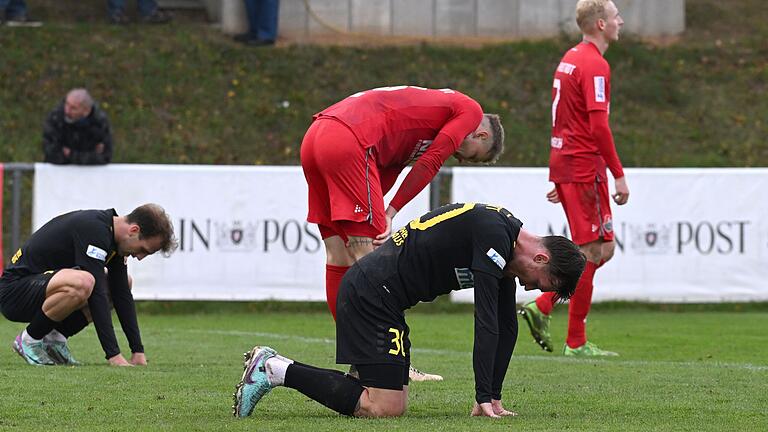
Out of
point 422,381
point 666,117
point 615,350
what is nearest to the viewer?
point 422,381

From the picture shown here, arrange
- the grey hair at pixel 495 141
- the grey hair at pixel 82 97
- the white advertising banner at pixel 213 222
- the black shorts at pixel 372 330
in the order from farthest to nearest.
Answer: the grey hair at pixel 82 97 → the white advertising banner at pixel 213 222 → the grey hair at pixel 495 141 → the black shorts at pixel 372 330

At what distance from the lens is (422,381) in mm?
8289

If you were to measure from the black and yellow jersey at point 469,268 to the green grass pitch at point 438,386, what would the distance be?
1.16 ft

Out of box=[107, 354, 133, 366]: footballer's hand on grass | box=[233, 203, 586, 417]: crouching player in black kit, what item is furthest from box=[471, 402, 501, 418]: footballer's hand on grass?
box=[107, 354, 133, 366]: footballer's hand on grass

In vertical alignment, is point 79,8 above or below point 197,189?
above

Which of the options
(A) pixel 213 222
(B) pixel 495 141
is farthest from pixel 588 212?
(A) pixel 213 222

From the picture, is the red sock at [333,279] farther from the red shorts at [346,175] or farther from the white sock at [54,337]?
the white sock at [54,337]

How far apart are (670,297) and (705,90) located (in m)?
7.24

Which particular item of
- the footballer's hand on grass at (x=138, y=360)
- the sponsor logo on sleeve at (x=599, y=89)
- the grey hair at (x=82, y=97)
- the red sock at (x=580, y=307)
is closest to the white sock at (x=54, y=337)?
the footballer's hand on grass at (x=138, y=360)

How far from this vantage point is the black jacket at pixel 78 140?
14883mm

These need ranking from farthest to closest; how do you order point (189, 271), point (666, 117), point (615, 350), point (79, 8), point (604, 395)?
point (79, 8) < point (666, 117) < point (189, 271) < point (615, 350) < point (604, 395)

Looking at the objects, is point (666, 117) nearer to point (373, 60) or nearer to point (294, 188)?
point (373, 60)

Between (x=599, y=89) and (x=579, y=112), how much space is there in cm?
26

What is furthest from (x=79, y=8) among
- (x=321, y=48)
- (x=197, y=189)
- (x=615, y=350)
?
(x=615, y=350)
